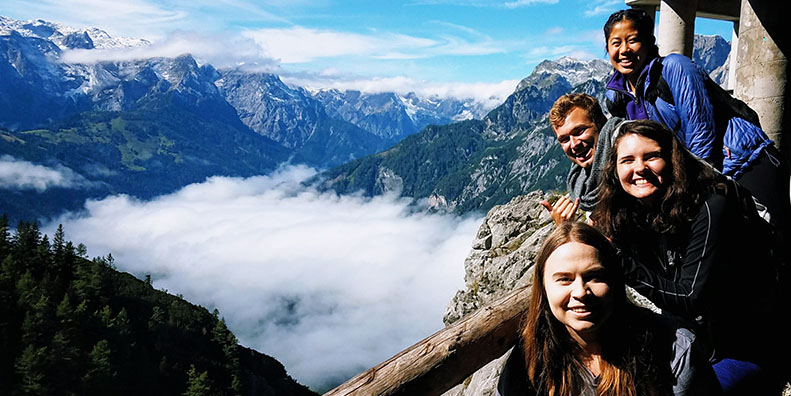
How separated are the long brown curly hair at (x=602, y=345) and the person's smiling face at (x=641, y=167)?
2.41 feet

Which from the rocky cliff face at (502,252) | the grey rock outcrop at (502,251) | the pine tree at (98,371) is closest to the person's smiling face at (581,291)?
the rocky cliff face at (502,252)

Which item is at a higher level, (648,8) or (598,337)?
(648,8)

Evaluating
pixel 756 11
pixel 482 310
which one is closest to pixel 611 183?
pixel 482 310

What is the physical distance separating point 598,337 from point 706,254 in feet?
3.26

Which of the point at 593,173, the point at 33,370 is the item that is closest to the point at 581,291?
the point at 593,173

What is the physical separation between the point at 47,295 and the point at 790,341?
11553 centimetres

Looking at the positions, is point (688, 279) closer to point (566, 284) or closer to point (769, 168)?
point (566, 284)

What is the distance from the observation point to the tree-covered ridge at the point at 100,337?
92250mm

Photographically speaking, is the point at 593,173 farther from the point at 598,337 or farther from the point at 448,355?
the point at 448,355

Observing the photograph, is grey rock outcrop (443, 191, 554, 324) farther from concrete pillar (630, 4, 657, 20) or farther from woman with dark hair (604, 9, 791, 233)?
woman with dark hair (604, 9, 791, 233)

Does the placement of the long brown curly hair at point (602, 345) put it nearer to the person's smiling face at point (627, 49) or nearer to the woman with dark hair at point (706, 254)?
the woman with dark hair at point (706, 254)

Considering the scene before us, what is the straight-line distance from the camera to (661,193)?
13.1 feet

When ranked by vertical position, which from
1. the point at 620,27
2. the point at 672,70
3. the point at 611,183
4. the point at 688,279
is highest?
the point at 620,27

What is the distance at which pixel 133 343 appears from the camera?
355ft
